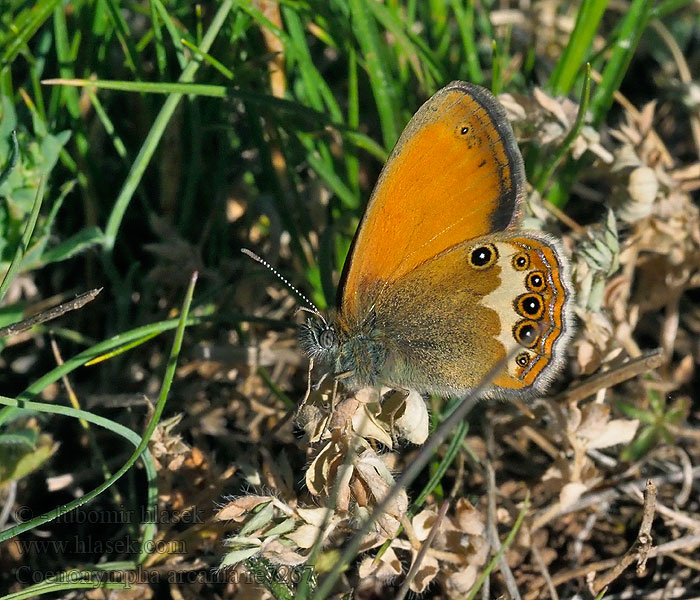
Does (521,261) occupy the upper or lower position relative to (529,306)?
upper

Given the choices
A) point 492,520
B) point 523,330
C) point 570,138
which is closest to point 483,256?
point 523,330

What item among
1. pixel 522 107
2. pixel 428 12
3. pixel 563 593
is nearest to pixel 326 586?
pixel 563 593

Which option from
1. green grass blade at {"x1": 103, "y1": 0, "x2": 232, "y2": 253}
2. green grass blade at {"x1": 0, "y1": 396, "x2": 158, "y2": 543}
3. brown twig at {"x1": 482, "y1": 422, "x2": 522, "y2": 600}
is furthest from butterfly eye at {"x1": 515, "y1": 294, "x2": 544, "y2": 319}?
green grass blade at {"x1": 103, "y1": 0, "x2": 232, "y2": 253}

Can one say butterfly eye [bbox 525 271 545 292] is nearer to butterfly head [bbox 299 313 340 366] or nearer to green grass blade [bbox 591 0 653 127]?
butterfly head [bbox 299 313 340 366]

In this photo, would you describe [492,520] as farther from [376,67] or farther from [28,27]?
[28,27]

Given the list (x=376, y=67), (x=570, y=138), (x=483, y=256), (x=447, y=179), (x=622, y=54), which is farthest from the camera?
(x=622, y=54)

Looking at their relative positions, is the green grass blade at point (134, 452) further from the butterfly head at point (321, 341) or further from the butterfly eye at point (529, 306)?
the butterfly eye at point (529, 306)

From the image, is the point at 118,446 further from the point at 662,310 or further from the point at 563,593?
the point at 662,310

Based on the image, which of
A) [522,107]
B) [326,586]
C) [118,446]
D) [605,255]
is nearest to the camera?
[326,586]
